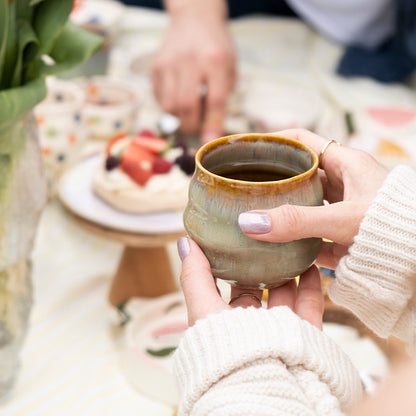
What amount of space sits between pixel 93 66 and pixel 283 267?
4.12 ft

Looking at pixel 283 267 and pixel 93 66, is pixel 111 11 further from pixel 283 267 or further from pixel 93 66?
pixel 283 267

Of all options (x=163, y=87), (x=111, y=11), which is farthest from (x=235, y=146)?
(x=111, y=11)

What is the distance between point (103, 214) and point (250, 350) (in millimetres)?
577

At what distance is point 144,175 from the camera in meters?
1.03

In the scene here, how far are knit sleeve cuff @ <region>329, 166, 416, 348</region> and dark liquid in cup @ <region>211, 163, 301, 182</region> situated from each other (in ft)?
0.29

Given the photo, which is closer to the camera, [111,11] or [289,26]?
[111,11]

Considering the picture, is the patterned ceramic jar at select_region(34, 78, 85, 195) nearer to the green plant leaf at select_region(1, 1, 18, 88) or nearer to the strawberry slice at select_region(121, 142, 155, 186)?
the strawberry slice at select_region(121, 142, 155, 186)

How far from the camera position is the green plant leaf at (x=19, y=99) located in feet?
2.08

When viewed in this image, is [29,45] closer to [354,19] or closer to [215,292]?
[215,292]

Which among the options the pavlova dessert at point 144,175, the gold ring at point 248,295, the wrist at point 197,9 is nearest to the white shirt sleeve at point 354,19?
the wrist at point 197,9

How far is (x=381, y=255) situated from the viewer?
0.52 metres

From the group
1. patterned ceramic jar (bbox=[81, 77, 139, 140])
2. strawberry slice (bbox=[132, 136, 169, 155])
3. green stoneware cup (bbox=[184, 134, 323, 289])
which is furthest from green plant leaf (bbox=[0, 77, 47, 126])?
patterned ceramic jar (bbox=[81, 77, 139, 140])

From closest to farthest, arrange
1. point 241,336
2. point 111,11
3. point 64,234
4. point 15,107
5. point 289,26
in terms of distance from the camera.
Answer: point 241,336
point 15,107
point 64,234
point 111,11
point 289,26

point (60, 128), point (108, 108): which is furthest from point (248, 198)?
point (108, 108)
